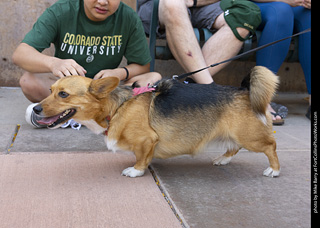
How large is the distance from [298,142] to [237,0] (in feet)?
5.58

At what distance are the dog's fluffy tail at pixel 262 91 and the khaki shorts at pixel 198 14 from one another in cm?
178

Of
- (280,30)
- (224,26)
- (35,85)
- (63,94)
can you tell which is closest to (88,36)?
(35,85)

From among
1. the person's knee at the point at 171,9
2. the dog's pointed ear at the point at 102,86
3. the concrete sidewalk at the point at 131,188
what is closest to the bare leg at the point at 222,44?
the person's knee at the point at 171,9

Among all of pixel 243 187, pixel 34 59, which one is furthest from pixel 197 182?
pixel 34 59

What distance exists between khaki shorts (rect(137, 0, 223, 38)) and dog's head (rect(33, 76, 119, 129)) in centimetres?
205

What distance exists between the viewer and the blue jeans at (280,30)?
166 inches

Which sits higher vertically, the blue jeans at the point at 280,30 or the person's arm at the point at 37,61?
the person's arm at the point at 37,61

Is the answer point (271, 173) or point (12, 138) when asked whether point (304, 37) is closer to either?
point (271, 173)

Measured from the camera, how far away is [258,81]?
2.67 metres

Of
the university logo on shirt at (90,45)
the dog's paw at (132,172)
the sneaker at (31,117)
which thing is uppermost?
the university logo on shirt at (90,45)

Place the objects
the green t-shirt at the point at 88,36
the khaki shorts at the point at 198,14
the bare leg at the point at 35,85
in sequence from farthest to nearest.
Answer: the khaki shorts at the point at 198,14
the bare leg at the point at 35,85
the green t-shirt at the point at 88,36

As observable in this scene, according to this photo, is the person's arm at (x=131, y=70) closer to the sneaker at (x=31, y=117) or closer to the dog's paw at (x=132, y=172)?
the sneaker at (x=31, y=117)

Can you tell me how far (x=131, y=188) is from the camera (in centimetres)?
247

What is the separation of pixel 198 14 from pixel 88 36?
144cm
